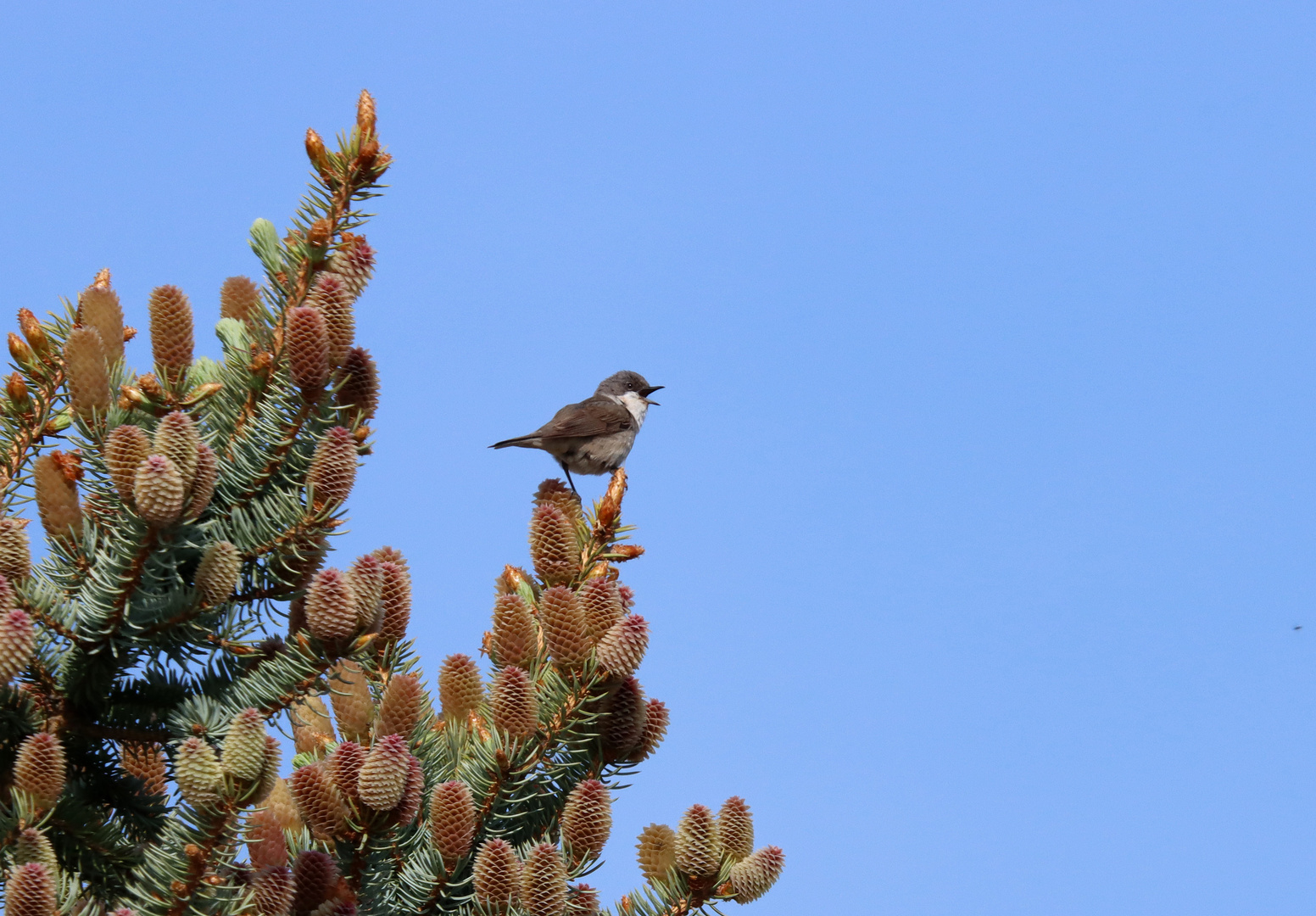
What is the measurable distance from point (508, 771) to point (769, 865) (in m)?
0.74

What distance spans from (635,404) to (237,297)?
7548 millimetres

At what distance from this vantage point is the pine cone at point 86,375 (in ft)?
11.1

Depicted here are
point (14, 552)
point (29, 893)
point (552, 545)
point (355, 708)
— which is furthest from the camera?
point (552, 545)

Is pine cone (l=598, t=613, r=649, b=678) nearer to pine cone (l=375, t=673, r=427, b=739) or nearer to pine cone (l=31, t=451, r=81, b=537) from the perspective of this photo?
pine cone (l=375, t=673, r=427, b=739)

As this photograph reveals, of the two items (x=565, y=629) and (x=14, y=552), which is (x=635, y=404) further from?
(x=14, y=552)

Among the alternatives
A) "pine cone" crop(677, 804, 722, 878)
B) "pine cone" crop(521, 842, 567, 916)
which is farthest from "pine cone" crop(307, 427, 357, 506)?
"pine cone" crop(677, 804, 722, 878)

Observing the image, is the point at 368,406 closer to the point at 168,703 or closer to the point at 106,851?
the point at 168,703

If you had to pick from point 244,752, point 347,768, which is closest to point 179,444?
point 244,752

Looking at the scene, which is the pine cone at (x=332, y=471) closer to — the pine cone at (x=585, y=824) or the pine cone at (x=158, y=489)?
the pine cone at (x=158, y=489)

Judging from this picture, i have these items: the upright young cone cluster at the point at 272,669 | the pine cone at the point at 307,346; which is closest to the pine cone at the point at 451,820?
the upright young cone cluster at the point at 272,669

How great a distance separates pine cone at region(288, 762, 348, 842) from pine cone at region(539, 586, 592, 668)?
69cm

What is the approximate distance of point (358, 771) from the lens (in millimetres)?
3020

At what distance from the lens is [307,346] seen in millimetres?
3277

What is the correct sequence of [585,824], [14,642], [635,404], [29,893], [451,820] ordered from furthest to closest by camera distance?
1. [635,404]
2. [585,824]
3. [451,820]
4. [14,642]
5. [29,893]
